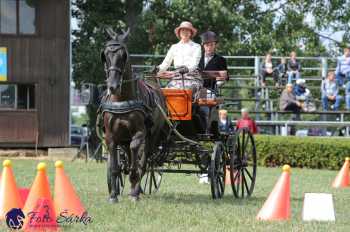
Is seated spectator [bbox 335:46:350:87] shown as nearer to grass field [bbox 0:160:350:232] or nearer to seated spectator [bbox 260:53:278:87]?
seated spectator [bbox 260:53:278:87]

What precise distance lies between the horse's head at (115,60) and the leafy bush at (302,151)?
1558 cm

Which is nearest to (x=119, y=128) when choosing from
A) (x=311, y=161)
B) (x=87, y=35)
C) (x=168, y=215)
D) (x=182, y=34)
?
(x=168, y=215)

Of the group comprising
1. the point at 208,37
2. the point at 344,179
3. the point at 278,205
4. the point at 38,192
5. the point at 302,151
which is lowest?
the point at 302,151

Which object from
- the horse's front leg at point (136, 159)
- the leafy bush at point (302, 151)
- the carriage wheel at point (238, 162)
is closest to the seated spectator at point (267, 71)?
the leafy bush at point (302, 151)

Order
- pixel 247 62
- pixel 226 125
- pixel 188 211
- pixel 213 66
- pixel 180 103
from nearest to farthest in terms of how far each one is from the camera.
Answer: pixel 188 211 < pixel 180 103 < pixel 213 66 < pixel 226 125 < pixel 247 62

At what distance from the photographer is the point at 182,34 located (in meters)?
13.7

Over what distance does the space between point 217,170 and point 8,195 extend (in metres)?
4.12

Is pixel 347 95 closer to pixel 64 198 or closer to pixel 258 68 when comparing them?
pixel 258 68

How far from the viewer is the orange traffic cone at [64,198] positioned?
988 cm

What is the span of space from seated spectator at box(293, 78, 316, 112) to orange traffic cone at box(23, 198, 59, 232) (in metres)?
22.1

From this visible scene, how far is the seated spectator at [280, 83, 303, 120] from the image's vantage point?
29125mm

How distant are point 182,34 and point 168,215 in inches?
159

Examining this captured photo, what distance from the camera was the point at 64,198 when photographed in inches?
392

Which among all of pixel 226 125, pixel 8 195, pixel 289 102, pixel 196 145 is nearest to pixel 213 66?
pixel 196 145
